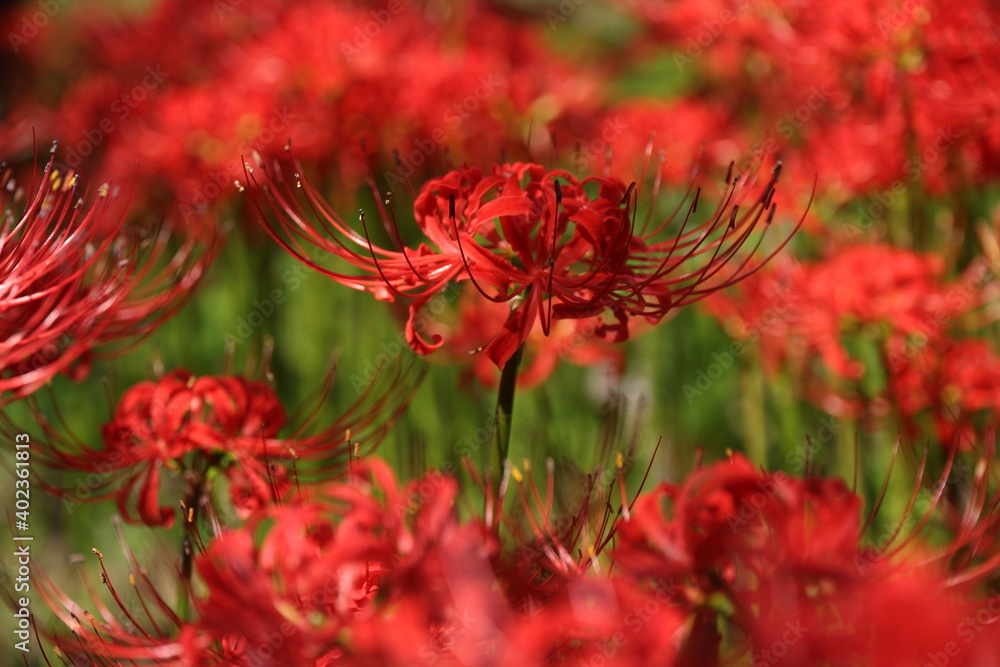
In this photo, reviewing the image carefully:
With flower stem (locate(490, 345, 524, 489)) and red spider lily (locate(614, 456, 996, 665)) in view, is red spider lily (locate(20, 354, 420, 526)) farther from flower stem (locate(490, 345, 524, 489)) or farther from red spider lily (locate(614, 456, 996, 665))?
red spider lily (locate(614, 456, 996, 665))

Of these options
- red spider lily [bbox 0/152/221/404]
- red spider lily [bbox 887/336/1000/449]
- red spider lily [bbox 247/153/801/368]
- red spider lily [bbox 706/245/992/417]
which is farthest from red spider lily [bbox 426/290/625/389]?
red spider lily [bbox 247/153/801/368]

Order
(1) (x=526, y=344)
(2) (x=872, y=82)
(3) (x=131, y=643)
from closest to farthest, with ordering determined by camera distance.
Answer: (3) (x=131, y=643), (2) (x=872, y=82), (1) (x=526, y=344)

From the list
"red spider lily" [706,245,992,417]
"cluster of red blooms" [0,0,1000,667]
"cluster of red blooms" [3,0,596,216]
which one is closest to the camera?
"cluster of red blooms" [0,0,1000,667]

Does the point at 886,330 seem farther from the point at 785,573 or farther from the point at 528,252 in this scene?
the point at 785,573

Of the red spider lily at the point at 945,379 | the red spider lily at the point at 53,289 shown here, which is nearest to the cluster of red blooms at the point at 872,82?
the red spider lily at the point at 945,379

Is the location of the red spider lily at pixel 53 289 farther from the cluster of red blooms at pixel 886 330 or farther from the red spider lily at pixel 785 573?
the cluster of red blooms at pixel 886 330

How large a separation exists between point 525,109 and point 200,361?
47.6 inches

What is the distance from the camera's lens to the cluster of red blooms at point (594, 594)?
2.11 feet

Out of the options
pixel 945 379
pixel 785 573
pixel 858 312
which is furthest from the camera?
pixel 858 312

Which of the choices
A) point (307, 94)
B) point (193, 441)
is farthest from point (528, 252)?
point (307, 94)

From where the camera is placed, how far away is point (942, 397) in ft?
5.24

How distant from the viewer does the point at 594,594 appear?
744 millimetres

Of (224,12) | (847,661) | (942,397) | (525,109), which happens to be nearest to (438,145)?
(525,109)

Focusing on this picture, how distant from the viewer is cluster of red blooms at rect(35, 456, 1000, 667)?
2.11 feet
